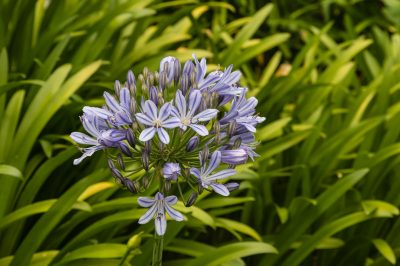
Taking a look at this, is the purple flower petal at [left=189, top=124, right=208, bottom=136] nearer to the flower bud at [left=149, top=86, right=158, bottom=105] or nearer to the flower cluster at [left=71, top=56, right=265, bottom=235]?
the flower cluster at [left=71, top=56, right=265, bottom=235]

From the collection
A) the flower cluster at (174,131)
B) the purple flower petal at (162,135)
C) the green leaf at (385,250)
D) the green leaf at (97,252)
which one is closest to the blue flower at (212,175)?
the flower cluster at (174,131)

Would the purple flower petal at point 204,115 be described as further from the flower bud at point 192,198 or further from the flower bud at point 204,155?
the flower bud at point 192,198

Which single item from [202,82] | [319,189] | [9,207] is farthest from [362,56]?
[202,82]

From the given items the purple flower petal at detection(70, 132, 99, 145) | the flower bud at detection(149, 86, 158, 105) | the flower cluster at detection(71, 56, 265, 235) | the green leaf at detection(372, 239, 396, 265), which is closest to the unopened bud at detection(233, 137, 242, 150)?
the flower cluster at detection(71, 56, 265, 235)

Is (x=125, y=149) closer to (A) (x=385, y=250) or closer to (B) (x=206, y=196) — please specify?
(B) (x=206, y=196)

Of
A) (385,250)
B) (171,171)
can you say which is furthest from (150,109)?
(385,250)

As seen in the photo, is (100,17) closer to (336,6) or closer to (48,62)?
→ (48,62)
